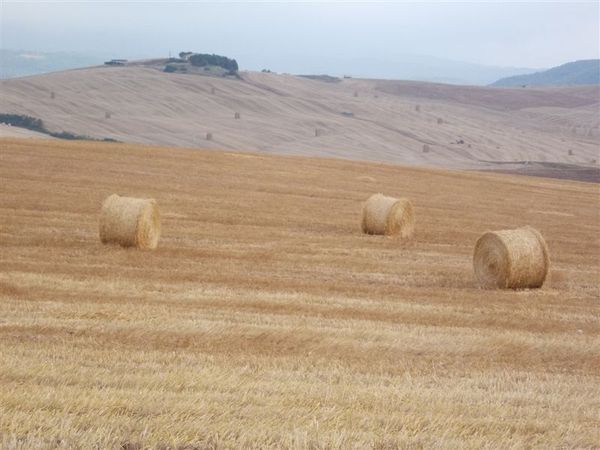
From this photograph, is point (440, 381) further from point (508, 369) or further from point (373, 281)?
point (373, 281)

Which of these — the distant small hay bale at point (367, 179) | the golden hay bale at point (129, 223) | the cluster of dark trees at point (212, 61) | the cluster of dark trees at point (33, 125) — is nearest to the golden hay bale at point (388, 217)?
the golden hay bale at point (129, 223)

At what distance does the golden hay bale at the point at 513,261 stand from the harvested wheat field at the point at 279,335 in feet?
0.94

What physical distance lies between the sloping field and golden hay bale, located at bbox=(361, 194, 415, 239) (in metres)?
36.7

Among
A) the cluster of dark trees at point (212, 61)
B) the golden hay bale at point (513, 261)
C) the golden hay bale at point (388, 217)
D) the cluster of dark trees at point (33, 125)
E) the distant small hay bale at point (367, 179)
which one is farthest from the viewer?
the cluster of dark trees at point (212, 61)

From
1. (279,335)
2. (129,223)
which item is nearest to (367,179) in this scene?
(129,223)

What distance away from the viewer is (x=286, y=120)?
71938 mm

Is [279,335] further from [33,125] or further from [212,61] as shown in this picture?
[212,61]

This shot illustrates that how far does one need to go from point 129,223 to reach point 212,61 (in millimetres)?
73660

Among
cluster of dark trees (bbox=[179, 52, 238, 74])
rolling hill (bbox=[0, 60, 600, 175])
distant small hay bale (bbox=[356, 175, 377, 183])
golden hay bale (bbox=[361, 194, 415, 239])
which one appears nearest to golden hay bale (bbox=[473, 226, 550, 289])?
golden hay bale (bbox=[361, 194, 415, 239])

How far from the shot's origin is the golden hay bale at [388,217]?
2183 cm

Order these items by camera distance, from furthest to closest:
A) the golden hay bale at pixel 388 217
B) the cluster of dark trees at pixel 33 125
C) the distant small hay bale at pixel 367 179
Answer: the cluster of dark trees at pixel 33 125 < the distant small hay bale at pixel 367 179 < the golden hay bale at pixel 388 217

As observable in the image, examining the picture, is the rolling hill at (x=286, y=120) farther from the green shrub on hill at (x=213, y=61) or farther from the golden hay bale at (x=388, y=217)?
the golden hay bale at (x=388, y=217)

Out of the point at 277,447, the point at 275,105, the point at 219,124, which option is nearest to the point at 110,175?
the point at 277,447

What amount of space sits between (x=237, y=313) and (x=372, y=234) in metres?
10.3
